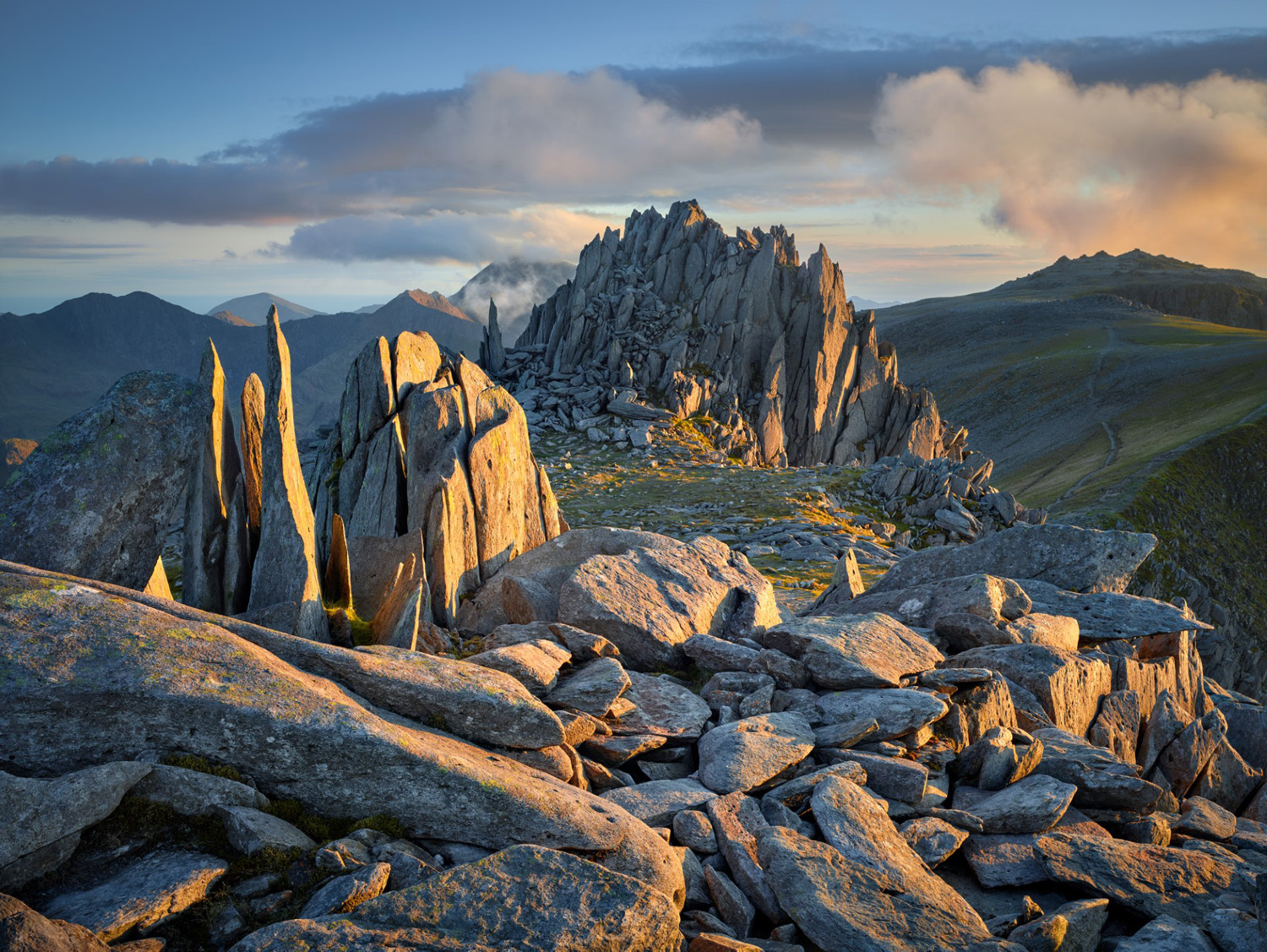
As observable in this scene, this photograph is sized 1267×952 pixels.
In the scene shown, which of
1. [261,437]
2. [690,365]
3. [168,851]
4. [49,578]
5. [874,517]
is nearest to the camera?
[168,851]

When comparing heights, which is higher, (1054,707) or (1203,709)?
(1054,707)

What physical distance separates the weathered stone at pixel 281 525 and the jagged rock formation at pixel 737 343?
58538 mm

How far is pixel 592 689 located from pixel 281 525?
682 centimetres

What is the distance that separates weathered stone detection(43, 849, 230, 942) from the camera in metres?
7.50

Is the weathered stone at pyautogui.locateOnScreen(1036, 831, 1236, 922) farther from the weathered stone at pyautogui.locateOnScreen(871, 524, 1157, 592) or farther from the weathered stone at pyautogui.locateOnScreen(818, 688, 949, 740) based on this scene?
the weathered stone at pyautogui.locateOnScreen(871, 524, 1157, 592)

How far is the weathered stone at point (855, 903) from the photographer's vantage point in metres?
9.50

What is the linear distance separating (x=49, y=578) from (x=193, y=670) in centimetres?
272

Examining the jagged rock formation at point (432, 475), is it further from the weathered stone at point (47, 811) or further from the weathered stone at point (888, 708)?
the weathered stone at point (888, 708)

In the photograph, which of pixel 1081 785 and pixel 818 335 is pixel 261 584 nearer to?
pixel 1081 785

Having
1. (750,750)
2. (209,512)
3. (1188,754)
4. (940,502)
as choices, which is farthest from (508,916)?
(940,502)

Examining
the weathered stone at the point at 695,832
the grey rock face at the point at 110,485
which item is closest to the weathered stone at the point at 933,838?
the weathered stone at the point at 695,832

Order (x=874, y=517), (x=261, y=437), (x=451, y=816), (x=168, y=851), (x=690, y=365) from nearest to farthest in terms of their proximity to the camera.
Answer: (x=168, y=851)
(x=451, y=816)
(x=261, y=437)
(x=874, y=517)
(x=690, y=365)

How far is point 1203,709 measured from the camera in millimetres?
22406

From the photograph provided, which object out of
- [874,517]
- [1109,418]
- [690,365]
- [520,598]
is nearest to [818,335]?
A: [690,365]
